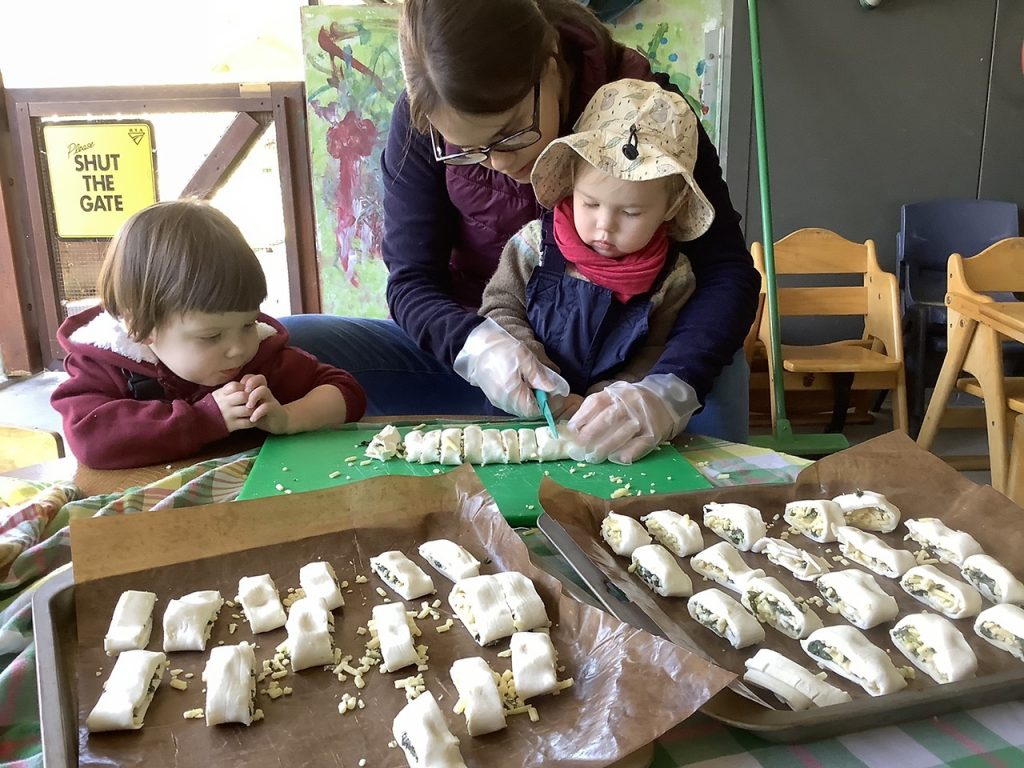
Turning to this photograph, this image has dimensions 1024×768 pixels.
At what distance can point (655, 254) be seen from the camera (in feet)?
4.96

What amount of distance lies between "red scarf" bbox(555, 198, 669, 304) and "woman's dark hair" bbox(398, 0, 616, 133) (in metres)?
0.31

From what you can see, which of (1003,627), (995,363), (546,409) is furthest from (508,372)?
(995,363)

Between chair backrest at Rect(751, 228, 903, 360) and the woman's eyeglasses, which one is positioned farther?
chair backrest at Rect(751, 228, 903, 360)

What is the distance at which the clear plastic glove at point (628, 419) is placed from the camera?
4.30 feet

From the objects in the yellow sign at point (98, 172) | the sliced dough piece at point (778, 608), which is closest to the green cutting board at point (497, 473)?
the sliced dough piece at point (778, 608)

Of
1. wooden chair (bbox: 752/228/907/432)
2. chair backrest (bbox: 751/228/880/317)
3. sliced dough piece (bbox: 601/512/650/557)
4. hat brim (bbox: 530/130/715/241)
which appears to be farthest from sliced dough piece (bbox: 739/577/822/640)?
chair backrest (bbox: 751/228/880/317)

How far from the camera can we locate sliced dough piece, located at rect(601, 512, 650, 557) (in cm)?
95

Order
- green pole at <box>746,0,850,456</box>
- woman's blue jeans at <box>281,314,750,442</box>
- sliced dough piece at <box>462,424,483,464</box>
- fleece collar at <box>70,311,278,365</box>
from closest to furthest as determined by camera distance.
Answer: sliced dough piece at <box>462,424,483,464</box>, fleece collar at <box>70,311,278,365</box>, woman's blue jeans at <box>281,314,750,442</box>, green pole at <box>746,0,850,456</box>

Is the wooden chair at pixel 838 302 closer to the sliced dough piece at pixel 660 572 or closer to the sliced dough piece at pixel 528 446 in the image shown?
the sliced dough piece at pixel 528 446

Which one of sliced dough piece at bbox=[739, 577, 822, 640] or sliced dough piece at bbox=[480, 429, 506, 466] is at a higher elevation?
sliced dough piece at bbox=[480, 429, 506, 466]

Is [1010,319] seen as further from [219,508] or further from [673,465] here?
[219,508]

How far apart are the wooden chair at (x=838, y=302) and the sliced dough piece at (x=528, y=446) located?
2.47 m

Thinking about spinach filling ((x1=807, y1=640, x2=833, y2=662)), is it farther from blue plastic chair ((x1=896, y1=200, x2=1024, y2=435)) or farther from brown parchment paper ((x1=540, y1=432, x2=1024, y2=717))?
blue plastic chair ((x1=896, y1=200, x2=1024, y2=435))

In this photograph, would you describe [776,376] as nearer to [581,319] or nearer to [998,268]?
[581,319]
